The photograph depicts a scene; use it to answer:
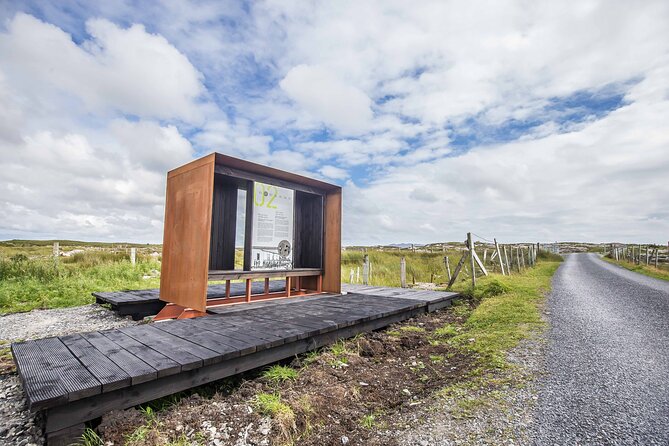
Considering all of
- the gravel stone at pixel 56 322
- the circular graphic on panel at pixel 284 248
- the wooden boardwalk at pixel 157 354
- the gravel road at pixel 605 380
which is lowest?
the gravel stone at pixel 56 322

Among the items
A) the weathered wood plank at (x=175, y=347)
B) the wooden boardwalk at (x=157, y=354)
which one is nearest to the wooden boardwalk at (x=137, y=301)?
the wooden boardwalk at (x=157, y=354)

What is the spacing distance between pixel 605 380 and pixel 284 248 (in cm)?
517

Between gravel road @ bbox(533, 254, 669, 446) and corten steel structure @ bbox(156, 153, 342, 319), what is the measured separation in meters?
4.37

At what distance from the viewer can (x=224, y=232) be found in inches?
274

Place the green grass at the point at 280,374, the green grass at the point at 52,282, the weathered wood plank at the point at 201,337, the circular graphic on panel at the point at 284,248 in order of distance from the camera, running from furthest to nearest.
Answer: the green grass at the point at 52,282 → the circular graphic on panel at the point at 284,248 → the green grass at the point at 280,374 → the weathered wood plank at the point at 201,337

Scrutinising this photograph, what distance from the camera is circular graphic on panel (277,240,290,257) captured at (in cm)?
684

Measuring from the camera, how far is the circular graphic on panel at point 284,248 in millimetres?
6840

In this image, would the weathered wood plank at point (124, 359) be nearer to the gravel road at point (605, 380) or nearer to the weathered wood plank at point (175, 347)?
the weathered wood plank at point (175, 347)

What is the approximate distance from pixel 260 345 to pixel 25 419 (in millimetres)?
1917

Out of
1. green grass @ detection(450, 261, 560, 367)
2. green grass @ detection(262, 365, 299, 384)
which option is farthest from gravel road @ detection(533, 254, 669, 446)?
green grass @ detection(262, 365, 299, 384)

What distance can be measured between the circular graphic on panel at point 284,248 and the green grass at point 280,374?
3.24m

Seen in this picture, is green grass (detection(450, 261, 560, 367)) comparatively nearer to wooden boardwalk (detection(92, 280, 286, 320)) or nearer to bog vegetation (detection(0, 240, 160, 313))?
wooden boardwalk (detection(92, 280, 286, 320))

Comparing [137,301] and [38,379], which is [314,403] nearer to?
[38,379]

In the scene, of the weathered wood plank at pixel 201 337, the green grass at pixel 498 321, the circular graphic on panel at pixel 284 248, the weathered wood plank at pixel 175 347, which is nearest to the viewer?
the weathered wood plank at pixel 175 347
